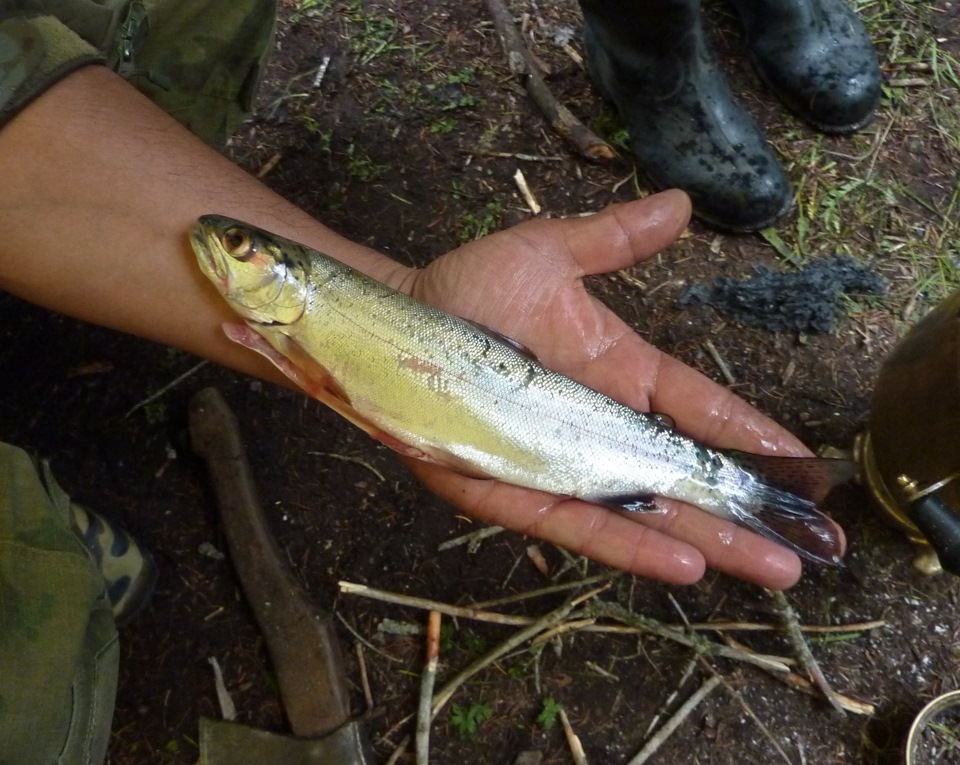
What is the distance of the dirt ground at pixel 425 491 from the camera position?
310cm

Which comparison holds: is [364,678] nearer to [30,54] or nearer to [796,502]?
[796,502]

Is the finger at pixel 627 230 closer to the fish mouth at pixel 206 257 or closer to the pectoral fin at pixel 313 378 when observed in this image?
the pectoral fin at pixel 313 378

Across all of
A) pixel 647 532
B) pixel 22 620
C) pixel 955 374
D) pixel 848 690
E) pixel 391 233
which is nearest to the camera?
pixel 22 620

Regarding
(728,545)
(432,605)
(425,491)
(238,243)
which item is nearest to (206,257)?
(238,243)

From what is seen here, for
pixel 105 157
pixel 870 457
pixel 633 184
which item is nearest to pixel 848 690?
pixel 870 457

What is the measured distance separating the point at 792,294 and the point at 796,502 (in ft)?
4.79

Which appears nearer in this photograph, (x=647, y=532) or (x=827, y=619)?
(x=647, y=532)

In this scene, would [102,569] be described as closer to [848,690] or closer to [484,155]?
[484,155]

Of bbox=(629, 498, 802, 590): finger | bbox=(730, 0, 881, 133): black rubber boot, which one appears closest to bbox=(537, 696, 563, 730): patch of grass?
bbox=(629, 498, 802, 590): finger

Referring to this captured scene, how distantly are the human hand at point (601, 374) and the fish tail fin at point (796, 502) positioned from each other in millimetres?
93

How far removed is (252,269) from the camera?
7.91ft

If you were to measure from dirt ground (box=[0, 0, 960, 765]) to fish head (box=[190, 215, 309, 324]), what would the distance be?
48.9 inches

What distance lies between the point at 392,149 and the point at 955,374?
10.3 feet

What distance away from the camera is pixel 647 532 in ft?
8.70
